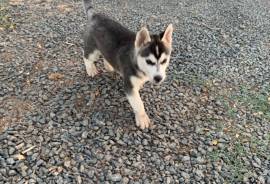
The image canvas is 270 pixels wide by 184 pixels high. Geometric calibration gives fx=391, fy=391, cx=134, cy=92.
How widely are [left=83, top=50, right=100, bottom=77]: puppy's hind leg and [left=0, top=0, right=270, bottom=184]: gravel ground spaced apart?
111 mm

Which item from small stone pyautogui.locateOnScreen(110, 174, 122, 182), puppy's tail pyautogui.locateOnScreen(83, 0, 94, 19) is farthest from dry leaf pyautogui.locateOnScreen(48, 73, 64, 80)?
small stone pyautogui.locateOnScreen(110, 174, 122, 182)

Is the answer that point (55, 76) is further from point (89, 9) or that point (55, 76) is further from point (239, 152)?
point (239, 152)

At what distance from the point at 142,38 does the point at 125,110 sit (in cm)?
135

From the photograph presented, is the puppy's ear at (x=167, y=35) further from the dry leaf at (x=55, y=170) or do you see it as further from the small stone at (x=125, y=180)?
the dry leaf at (x=55, y=170)

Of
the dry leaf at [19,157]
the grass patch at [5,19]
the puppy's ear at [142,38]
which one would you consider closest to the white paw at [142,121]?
the puppy's ear at [142,38]

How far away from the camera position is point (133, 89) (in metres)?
5.60

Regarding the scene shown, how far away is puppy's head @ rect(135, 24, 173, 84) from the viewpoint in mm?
5156

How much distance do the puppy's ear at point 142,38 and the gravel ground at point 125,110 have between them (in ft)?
4.10

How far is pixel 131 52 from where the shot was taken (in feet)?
18.4

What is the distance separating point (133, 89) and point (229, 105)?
1.99m

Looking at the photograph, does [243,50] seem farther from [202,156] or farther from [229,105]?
[202,156]

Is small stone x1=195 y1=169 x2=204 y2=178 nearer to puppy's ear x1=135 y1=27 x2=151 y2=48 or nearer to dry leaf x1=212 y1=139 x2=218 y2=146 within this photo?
dry leaf x1=212 y1=139 x2=218 y2=146

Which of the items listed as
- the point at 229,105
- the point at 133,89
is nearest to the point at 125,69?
the point at 133,89

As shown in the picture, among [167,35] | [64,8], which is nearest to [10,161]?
[167,35]
